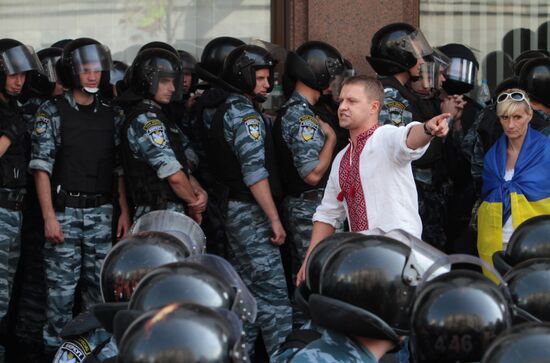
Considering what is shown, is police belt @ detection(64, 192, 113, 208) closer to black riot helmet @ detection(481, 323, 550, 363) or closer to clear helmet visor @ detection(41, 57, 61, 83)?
clear helmet visor @ detection(41, 57, 61, 83)

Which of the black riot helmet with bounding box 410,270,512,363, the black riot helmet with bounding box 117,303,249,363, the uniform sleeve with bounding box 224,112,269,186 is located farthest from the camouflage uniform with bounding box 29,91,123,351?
the black riot helmet with bounding box 117,303,249,363

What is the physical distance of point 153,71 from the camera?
695 cm

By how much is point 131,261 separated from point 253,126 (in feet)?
9.97

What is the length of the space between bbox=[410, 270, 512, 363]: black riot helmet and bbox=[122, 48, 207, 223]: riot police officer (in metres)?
3.43

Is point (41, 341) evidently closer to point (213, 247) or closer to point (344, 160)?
point (213, 247)

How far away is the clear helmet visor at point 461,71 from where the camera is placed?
309 inches

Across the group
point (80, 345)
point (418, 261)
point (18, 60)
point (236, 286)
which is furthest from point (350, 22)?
point (236, 286)

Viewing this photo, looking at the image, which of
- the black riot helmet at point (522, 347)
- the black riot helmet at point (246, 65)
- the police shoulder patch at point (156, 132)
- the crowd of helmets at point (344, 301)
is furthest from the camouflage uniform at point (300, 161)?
the black riot helmet at point (522, 347)

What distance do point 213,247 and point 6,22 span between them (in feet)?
9.68

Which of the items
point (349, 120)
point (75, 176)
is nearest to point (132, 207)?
point (75, 176)

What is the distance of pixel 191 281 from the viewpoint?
3.39 meters

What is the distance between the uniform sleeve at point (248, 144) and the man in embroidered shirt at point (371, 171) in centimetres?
120

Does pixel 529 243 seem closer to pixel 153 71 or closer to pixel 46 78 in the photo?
pixel 153 71

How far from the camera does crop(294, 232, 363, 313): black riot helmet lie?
12.3 ft
